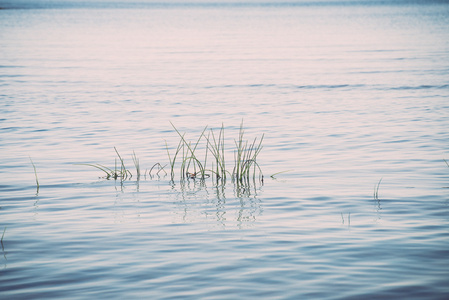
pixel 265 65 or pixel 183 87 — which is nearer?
pixel 183 87

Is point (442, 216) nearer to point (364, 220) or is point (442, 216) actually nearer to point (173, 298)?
point (364, 220)

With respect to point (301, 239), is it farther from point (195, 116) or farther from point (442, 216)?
point (195, 116)

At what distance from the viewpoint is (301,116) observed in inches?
725

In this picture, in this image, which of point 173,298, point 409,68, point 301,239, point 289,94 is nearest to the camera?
point 173,298

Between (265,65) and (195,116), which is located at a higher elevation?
(265,65)

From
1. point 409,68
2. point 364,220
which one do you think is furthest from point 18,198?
point 409,68

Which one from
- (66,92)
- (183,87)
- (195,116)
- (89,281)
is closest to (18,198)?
(89,281)

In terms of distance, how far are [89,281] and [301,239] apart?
2551 millimetres

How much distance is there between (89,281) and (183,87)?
20.4m

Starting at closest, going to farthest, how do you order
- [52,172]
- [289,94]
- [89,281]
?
[89,281] < [52,172] < [289,94]

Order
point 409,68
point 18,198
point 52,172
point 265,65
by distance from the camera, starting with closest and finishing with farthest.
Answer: point 18,198
point 52,172
point 409,68
point 265,65

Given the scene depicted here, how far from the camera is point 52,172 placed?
37.3 feet

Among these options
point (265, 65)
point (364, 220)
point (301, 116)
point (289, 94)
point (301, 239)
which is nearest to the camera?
point (301, 239)

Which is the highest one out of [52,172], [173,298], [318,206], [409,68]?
[409,68]
